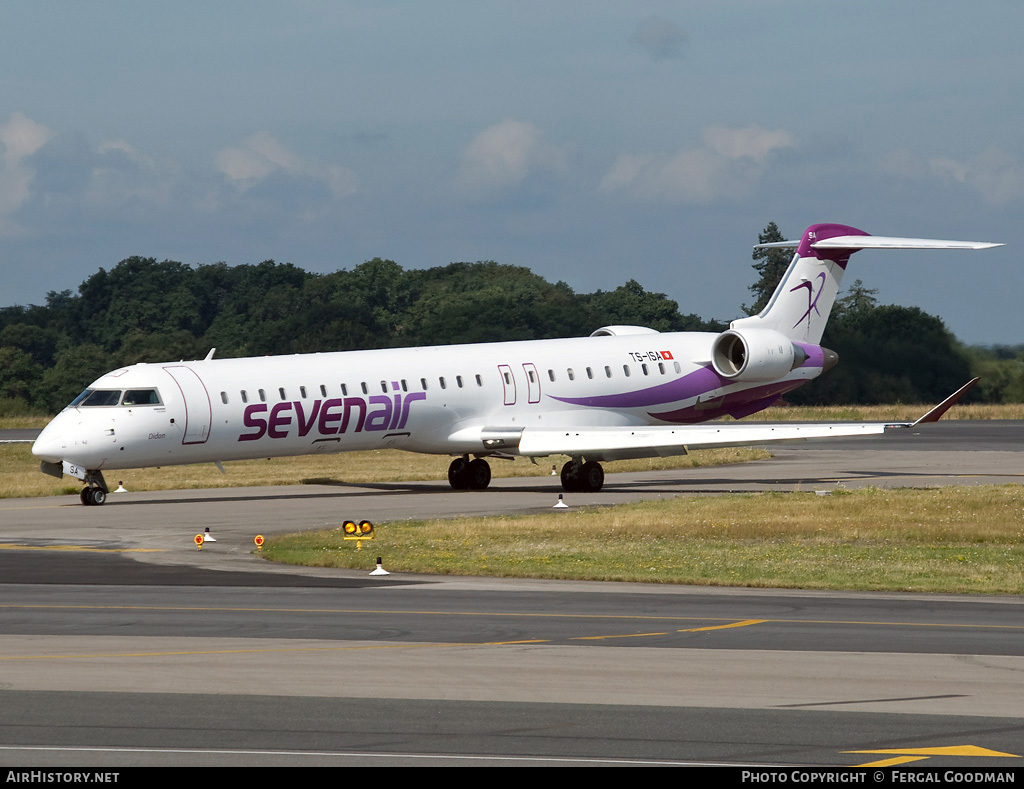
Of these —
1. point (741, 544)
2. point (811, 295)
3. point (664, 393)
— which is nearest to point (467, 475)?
point (664, 393)

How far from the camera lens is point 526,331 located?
286 ft

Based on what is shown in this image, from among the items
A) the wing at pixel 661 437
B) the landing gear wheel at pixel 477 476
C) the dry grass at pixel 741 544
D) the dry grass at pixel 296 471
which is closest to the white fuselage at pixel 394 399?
the wing at pixel 661 437

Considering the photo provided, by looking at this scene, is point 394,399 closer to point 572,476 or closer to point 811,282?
point 572,476

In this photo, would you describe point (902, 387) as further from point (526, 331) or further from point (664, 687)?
point (664, 687)

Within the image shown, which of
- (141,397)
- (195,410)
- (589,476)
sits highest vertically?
(141,397)

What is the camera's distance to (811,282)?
43156 millimetres

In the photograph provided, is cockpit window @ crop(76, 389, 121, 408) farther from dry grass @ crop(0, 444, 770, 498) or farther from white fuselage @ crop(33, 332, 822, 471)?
dry grass @ crop(0, 444, 770, 498)

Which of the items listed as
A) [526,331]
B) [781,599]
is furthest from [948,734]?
[526,331]

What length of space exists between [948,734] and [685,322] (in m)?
93.3

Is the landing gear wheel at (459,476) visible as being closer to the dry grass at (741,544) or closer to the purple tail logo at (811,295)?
the dry grass at (741,544)

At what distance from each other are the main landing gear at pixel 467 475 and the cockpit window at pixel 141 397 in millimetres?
8701

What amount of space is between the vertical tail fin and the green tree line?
88.5ft

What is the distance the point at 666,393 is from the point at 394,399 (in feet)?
27.5

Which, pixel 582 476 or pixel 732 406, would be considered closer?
pixel 582 476
